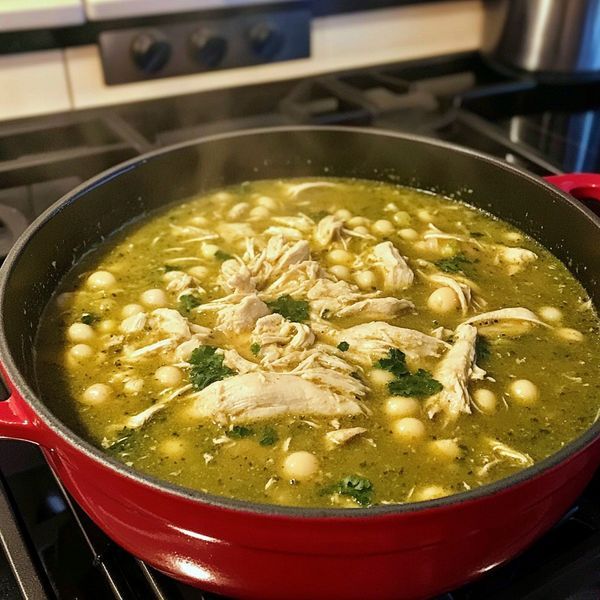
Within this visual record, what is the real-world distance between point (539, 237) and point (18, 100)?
61.4 inches

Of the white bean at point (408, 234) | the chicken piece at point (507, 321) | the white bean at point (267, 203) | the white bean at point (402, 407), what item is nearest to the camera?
the white bean at point (402, 407)

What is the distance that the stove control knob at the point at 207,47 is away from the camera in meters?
2.33

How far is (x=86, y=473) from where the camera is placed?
100cm

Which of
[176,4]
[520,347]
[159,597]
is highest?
[176,4]

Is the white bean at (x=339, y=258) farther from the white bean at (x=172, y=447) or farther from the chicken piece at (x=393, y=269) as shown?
the white bean at (x=172, y=447)

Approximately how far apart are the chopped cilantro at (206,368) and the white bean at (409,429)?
1.03ft

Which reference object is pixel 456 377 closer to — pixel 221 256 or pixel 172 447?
pixel 172 447

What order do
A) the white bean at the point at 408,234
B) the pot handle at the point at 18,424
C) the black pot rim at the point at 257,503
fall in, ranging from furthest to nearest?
the white bean at the point at 408,234, the pot handle at the point at 18,424, the black pot rim at the point at 257,503

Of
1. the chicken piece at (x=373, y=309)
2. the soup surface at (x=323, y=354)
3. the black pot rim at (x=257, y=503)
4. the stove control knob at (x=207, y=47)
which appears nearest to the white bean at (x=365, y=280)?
the soup surface at (x=323, y=354)

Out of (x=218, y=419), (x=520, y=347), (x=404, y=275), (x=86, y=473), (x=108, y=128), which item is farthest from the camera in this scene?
(x=108, y=128)

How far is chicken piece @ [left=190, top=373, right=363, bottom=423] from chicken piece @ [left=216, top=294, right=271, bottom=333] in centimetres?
19

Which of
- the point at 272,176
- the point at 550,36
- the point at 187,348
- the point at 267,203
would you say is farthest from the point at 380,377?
the point at 550,36

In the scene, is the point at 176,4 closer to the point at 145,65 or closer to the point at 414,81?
the point at 145,65

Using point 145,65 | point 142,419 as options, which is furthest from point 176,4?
point 142,419
